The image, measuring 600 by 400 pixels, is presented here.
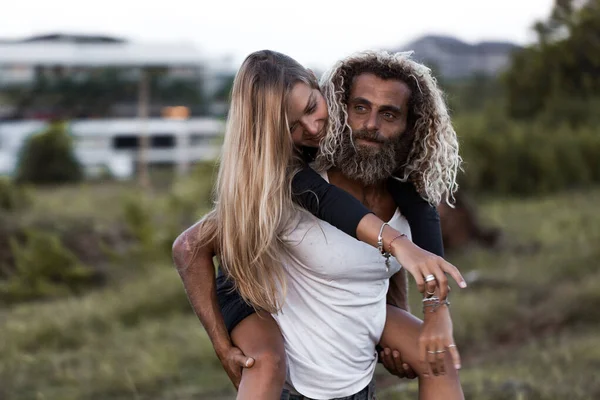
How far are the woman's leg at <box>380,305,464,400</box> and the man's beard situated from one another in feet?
1.54

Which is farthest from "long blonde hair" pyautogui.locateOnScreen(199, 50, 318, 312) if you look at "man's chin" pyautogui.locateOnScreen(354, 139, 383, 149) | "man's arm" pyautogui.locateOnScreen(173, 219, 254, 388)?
"man's chin" pyautogui.locateOnScreen(354, 139, 383, 149)

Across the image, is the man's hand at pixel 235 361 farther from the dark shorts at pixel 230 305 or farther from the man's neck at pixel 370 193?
the man's neck at pixel 370 193

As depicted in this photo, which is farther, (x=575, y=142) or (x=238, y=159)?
(x=575, y=142)

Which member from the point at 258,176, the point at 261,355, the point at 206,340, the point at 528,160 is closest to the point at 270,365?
the point at 261,355

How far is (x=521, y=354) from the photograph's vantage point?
6.77 m

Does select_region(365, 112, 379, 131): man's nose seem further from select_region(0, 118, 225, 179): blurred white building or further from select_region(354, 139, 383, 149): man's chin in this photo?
select_region(0, 118, 225, 179): blurred white building

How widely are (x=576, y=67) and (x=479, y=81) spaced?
20927 millimetres

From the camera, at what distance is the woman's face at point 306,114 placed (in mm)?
2959

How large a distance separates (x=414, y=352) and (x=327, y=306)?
12.7 inches

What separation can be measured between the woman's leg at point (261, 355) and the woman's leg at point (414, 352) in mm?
386

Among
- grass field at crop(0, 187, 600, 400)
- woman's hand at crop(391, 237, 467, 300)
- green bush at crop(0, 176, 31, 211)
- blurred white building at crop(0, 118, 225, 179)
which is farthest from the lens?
blurred white building at crop(0, 118, 225, 179)

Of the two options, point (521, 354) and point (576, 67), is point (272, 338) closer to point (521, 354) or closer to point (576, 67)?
point (521, 354)

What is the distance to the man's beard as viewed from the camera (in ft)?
10.1

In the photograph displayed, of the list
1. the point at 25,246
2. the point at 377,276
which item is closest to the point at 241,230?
the point at 377,276
